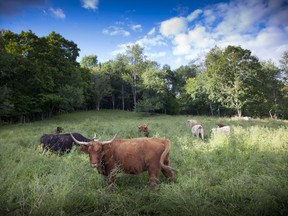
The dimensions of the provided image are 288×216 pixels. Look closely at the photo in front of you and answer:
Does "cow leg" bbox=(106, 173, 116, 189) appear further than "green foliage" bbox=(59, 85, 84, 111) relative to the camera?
No

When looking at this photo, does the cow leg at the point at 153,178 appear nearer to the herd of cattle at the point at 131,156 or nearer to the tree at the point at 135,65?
the herd of cattle at the point at 131,156

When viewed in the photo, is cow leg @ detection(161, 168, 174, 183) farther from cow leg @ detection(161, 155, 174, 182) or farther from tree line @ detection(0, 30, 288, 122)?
tree line @ detection(0, 30, 288, 122)

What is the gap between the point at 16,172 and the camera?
5.00 metres

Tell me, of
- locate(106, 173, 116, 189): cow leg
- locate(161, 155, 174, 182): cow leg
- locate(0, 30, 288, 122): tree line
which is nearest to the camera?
locate(106, 173, 116, 189): cow leg

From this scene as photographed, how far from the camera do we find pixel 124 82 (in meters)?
52.5

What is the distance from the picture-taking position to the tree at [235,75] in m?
35.4

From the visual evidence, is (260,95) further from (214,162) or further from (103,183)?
(103,183)

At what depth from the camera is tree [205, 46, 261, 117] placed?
35.4m

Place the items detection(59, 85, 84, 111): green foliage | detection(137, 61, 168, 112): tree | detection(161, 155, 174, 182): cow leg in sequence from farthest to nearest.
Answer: detection(137, 61, 168, 112): tree < detection(59, 85, 84, 111): green foliage < detection(161, 155, 174, 182): cow leg

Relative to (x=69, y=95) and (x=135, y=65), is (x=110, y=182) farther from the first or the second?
(x=135, y=65)

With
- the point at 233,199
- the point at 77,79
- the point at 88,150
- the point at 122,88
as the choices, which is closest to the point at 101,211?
the point at 88,150

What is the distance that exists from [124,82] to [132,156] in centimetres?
4765

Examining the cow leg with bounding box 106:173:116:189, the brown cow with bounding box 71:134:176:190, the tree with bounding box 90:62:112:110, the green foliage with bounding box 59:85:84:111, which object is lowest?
the cow leg with bounding box 106:173:116:189

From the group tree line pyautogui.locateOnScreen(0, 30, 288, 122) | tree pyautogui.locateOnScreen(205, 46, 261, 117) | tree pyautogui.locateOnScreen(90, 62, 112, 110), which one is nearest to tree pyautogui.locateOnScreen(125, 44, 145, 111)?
tree line pyautogui.locateOnScreen(0, 30, 288, 122)
